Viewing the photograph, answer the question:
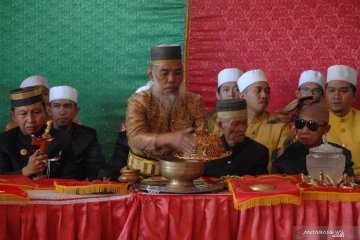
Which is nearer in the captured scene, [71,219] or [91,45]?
[71,219]

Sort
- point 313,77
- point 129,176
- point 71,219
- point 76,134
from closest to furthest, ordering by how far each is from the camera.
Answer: point 71,219 < point 129,176 < point 76,134 < point 313,77

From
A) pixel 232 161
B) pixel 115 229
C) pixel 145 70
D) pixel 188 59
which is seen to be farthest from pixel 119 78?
pixel 115 229

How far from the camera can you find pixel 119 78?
646 centimetres

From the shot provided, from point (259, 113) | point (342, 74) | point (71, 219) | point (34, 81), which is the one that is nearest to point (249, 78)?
point (259, 113)

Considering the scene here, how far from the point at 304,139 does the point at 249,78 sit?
120 cm

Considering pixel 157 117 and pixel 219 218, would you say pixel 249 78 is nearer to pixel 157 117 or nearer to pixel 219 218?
pixel 157 117

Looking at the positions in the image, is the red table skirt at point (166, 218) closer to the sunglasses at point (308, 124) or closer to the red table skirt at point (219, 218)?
the red table skirt at point (219, 218)

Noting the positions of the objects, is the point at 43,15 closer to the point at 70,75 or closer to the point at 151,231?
the point at 70,75

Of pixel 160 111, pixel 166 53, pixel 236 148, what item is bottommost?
pixel 236 148

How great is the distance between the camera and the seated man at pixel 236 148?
461cm

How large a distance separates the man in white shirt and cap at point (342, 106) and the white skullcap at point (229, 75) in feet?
2.68

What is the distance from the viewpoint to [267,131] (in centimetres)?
557

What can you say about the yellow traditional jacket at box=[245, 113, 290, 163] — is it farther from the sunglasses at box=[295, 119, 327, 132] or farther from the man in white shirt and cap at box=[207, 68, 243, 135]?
the sunglasses at box=[295, 119, 327, 132]

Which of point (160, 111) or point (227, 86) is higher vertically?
point (227, 86)
